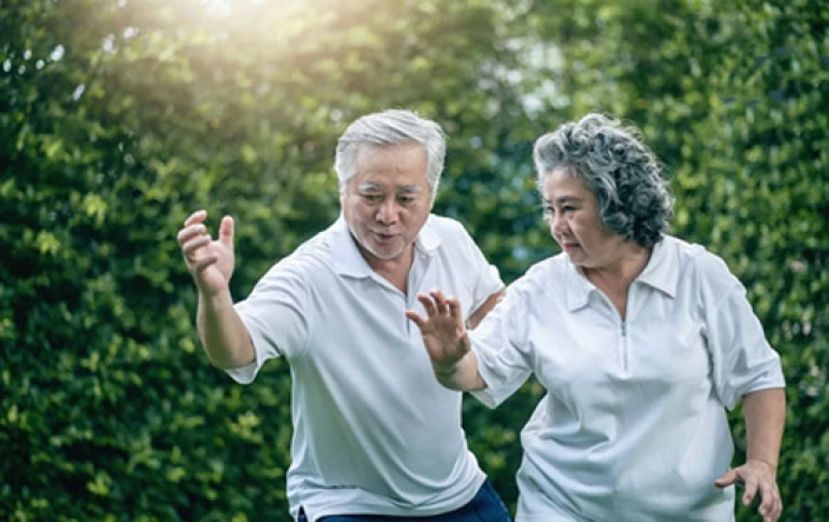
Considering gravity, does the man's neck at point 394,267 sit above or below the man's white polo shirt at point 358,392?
above

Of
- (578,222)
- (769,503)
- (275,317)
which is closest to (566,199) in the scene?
(578,222)

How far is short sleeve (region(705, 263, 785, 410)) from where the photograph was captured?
Answer: 4055mm

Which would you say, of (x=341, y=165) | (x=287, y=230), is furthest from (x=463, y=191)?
(x=341, y=165)

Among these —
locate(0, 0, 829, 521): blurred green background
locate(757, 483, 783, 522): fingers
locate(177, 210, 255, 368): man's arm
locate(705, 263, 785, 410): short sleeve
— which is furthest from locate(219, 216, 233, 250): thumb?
locate(0, 0, 829, 521): blurred green background

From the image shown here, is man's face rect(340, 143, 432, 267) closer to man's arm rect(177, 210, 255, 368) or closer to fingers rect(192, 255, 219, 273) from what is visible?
man's arm rect(177, 210, 255, 368)

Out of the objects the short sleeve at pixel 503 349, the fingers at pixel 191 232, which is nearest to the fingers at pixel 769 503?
the short sleeve at pixel 503 349

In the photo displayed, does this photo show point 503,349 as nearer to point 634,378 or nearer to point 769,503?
point 634,378

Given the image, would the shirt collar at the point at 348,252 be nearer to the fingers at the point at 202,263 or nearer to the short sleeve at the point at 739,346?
the fingers at the point at 202,263

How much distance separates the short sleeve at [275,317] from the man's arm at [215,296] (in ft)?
0.16

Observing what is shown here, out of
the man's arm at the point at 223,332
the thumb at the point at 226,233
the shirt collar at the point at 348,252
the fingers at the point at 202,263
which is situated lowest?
the man's arm at the point at 223,332

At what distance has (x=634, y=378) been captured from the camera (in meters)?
3.96

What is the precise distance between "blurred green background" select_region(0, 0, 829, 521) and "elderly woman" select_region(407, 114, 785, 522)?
1.58 meters

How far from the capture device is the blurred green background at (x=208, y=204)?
573cm

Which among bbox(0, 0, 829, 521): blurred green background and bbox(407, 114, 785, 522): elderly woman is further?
bbox(0, 0, 829, 521): blurred green background
